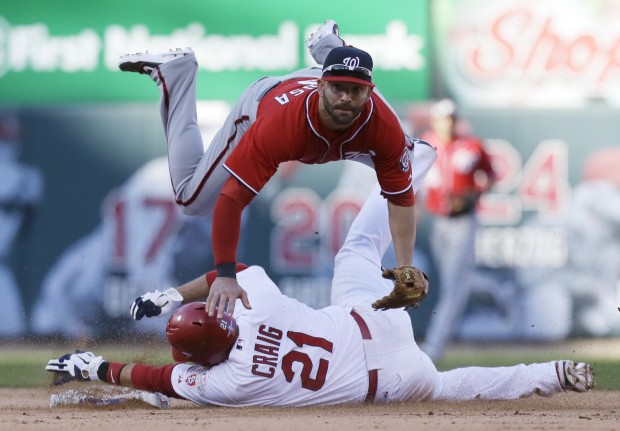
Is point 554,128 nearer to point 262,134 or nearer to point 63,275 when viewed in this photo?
point 63,275

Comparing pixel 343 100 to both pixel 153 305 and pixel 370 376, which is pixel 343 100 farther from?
pixel 153 305

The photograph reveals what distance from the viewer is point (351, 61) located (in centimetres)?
555

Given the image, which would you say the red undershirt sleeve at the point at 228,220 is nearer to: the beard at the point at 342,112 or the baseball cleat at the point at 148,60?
the beard at the point at 342,112

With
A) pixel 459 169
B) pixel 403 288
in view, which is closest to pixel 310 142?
pixel 403 288

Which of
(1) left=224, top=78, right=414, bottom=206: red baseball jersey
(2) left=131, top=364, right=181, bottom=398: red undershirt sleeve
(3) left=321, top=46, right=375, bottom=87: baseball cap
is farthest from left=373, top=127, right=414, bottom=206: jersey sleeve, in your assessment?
(2) left=131, top=364, right=181, bottom=398: red undershirt sleeve

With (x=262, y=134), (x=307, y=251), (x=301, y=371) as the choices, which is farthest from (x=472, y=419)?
(x=307, y=251)

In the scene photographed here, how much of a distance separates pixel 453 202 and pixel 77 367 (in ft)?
15.9

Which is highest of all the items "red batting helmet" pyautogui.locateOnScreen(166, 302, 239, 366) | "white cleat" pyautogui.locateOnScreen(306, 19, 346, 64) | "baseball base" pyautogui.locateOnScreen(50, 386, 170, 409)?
"white cleat" pyautogui.locateOnScreen(306, 19, 346, 64)

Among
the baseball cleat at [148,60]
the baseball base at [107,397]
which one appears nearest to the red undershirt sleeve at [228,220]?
the baseball base at [107,397]

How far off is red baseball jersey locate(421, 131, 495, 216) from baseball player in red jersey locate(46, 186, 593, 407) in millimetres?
4259

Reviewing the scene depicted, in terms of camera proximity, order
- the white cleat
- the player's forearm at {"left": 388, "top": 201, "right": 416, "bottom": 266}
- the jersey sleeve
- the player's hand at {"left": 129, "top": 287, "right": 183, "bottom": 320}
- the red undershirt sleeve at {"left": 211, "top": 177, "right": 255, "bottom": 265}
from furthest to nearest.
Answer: the white cleat, the player's hand at {"left": 129, "top": 287, "right": 183, "bottom": 320}, the player's forearm at {"left": 388, "top": 201, "right": 416, "bottom": 266}, the jersey sleeve, the red undershirt sleeve at {"left": 211, "top": 177, "right": 255, "bottom": 265}

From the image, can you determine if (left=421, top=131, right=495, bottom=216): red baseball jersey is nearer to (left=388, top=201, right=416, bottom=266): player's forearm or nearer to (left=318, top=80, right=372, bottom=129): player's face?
(left=388, top=201, right=416, bottom=266): player's forearm

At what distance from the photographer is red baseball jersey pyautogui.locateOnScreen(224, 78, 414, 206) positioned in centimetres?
555

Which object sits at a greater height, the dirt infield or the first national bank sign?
the first national bank sign
